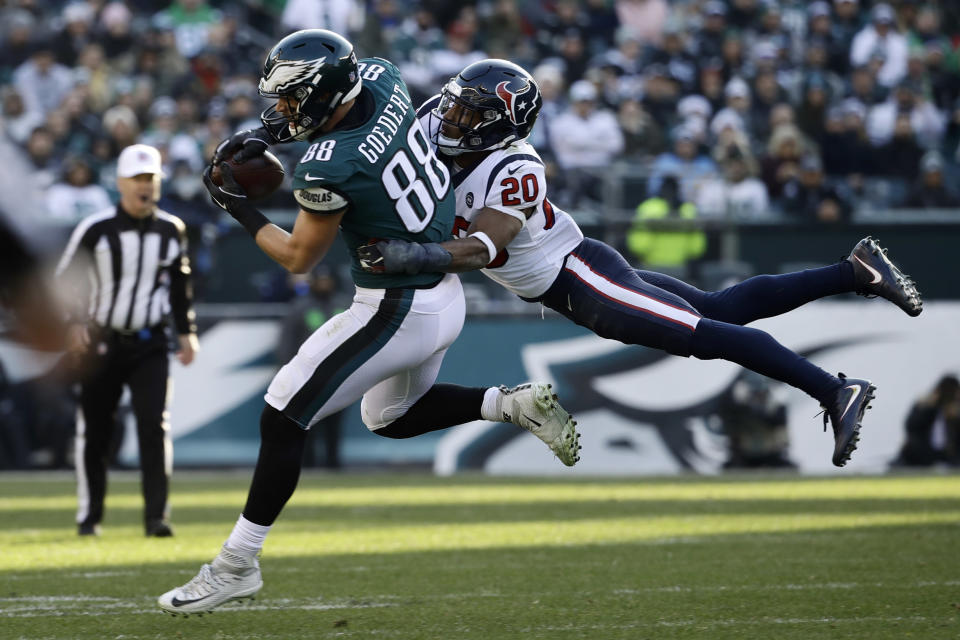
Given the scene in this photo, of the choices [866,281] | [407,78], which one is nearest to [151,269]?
[866,281]

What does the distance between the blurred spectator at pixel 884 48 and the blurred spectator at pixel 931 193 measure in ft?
9.94

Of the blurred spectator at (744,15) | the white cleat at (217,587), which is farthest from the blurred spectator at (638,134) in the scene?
the white cleat at (217,587)

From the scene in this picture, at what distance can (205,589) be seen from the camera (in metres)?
4.61

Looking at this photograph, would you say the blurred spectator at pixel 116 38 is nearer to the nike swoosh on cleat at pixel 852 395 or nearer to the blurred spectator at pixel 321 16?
the blurred spectator at pixel 321 16

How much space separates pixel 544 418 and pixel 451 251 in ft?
2.60

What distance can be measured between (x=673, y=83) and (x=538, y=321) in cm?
450

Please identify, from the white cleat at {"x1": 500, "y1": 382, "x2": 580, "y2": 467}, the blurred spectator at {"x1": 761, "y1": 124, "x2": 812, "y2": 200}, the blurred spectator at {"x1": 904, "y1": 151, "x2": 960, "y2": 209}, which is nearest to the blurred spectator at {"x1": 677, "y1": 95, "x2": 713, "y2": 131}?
the blurred spectator at {"x1": 761, "y1": 124, "x2": 812, "y2": 200}

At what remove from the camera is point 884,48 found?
51.9 feet

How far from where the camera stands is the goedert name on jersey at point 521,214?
528 centimetres

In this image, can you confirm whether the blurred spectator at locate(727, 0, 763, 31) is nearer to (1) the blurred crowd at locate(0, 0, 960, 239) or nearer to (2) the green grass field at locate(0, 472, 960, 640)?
(1) the blurred crowd at locate(0, 0, 960, 239)

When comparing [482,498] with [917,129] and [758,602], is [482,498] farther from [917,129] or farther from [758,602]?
[917,129]

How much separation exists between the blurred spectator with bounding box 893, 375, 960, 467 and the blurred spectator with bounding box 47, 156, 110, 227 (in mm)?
6758

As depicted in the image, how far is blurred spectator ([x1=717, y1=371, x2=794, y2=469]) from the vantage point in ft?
37.5

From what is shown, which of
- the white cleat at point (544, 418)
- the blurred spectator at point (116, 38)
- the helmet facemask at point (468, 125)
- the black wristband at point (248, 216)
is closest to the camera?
Result: the black wristband at point (248, 216)
